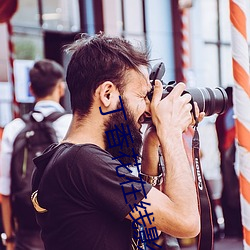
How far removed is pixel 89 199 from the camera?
4.55ft

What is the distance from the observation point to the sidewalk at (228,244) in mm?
5457

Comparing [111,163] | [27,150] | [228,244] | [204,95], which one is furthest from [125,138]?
[228,244]

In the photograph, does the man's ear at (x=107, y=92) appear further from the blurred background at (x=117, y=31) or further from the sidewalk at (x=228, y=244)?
the sidewalk at (x=228, y=244)

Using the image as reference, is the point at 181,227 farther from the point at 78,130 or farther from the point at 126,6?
the point at 126,6

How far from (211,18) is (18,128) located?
8.55 m

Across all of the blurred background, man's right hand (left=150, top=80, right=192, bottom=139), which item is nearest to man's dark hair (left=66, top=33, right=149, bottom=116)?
man's right hand (left=150, top=80, right=192, bottom=139)

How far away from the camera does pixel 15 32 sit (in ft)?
23.4

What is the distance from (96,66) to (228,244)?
4.58 m

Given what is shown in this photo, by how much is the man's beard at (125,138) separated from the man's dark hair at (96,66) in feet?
0.22

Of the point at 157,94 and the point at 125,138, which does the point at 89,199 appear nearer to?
the point at 125,138

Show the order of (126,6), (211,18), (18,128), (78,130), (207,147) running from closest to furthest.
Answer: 1. (78,130)
2. (18,128)
3. (207,147)
4. (126,6)
5. (211,18)

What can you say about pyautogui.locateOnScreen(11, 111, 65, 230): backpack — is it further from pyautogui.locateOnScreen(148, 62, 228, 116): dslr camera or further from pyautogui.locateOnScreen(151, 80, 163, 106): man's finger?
pyautogui.locateOnScreen(151, 80, 163, 106): man's finger

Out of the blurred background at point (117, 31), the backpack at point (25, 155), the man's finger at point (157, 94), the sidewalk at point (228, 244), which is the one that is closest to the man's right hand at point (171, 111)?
the man's finger at point (157, 94)

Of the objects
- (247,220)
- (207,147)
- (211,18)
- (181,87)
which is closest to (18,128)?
(247,220)
